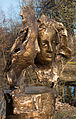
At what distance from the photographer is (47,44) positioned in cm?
265

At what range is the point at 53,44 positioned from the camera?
275 cm

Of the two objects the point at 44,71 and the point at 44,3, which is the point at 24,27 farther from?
the point at 44,3

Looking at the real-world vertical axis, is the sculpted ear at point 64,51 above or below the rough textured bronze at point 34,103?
above

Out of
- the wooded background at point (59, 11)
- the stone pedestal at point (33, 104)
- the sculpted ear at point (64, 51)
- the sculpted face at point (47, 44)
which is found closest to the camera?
the stone pedestal at point (33, 104)

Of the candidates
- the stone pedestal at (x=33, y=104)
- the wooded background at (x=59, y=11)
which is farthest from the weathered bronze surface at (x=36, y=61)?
the wooded background at (x=59, y=11)

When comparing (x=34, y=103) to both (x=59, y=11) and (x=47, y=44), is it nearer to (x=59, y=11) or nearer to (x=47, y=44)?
(x=47, y=44)

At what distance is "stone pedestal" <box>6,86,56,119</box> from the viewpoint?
2.45m

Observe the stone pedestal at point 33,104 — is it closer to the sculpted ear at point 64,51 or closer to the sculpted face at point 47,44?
the sculpted face at point 47,44

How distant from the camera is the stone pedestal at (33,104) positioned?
245 cm

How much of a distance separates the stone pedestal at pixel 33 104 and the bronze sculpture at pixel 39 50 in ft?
0.65

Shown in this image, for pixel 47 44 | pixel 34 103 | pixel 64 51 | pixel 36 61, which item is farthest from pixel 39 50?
pixel 34 103

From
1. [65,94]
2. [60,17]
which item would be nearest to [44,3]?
[60,17]

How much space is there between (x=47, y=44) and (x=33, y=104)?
0.88m

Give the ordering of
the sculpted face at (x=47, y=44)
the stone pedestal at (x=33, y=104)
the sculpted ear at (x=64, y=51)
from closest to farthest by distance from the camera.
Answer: the stone pedestal at (x=33, y=104), the sculpted face at (x=47, y=44), the sculpted ear at (x=64, y=51)
